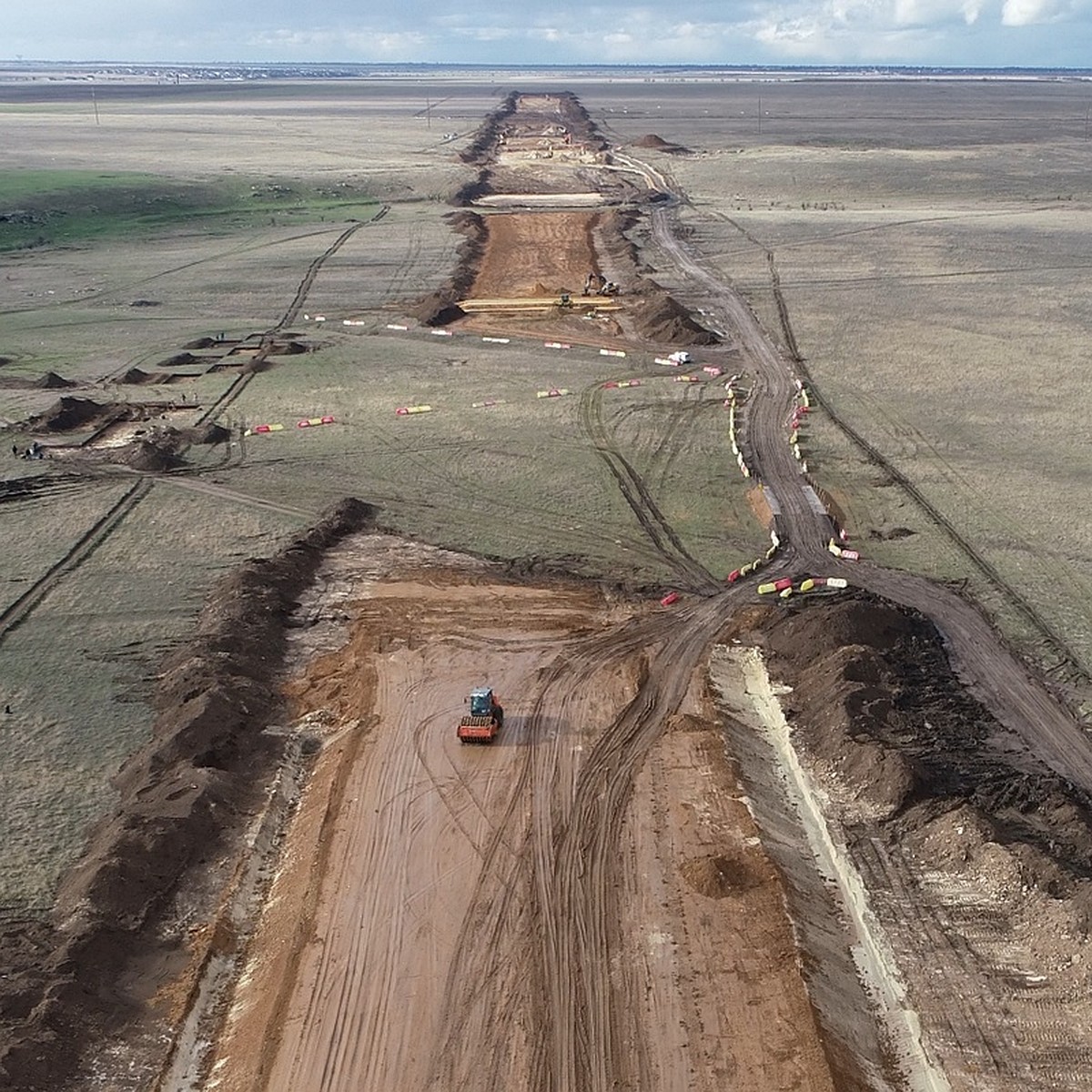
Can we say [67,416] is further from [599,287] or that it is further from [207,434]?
[599,287]

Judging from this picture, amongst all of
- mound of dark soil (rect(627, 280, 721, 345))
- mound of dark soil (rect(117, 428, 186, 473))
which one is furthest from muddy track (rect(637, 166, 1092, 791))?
mound of dark soil (rect(117, 428, 186, 473))

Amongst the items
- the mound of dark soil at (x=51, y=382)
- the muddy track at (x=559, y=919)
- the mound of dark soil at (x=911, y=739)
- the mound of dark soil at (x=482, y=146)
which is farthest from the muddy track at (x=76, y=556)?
the mound of dark soil at (x=482, y=146)

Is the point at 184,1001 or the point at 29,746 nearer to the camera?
the point at 184,1001

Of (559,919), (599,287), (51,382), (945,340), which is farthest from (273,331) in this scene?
(559,919)

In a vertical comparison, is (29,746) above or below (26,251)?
above

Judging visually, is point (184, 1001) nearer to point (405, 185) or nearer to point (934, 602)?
point (934, 602)

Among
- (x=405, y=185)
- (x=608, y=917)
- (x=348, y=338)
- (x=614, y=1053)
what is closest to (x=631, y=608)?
(x=608, y=917)

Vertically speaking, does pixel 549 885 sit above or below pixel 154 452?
above
